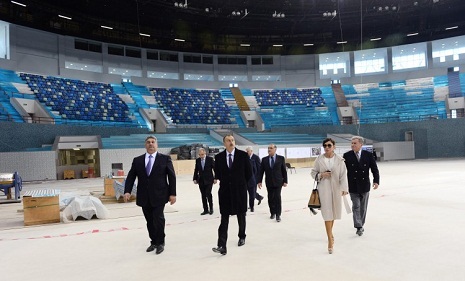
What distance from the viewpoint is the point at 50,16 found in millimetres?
33562

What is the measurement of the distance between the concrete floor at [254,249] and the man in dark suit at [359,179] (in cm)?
33

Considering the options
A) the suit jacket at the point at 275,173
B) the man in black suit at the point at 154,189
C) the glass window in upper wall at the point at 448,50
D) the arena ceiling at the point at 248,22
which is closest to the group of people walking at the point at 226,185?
the man in black suit at the point at 154,189

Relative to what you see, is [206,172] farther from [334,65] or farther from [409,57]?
[409,57]

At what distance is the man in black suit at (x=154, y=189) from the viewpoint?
5.53m

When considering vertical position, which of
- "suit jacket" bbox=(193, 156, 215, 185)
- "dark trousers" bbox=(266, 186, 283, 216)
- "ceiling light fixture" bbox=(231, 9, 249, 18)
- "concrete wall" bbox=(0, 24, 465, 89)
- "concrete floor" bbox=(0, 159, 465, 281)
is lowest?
"concrete floor" bbox=(0, 159, 465, 281)

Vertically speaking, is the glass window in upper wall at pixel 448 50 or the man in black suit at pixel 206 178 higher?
the glass window in upper wall at pixel 448 50

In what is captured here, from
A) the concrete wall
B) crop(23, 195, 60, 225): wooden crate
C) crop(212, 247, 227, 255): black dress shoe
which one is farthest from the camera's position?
the concrete wall

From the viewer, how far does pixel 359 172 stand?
629 centimetres

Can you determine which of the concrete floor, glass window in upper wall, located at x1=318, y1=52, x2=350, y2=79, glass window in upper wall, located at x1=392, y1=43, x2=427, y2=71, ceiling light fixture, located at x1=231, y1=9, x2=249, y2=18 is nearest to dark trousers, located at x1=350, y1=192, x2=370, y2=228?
the concrete floor

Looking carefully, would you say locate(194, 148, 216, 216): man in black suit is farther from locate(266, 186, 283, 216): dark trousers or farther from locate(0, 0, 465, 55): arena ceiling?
locate(0, 0, 465, 55): arena ceiling

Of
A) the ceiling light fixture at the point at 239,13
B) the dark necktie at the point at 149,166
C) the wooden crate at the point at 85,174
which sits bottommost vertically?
the wooden crate at the point at 85,174

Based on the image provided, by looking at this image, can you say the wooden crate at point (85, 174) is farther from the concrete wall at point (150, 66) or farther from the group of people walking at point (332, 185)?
the group of people walking at point (332, 185)

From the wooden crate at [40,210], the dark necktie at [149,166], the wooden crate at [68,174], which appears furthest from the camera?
the wooden crate at [68,174]

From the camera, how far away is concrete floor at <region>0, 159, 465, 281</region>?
437cm
